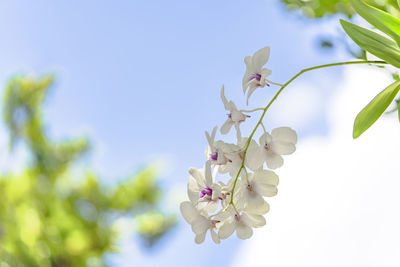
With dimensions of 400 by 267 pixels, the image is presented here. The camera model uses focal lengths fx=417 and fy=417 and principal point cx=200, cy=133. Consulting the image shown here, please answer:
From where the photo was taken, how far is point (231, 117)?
30cm

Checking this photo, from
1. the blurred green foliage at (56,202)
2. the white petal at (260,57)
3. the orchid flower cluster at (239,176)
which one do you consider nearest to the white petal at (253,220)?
the orchid flower cluster at (239,176)

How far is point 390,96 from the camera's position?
0.92 feet

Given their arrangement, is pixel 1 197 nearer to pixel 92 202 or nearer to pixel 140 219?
pixel 92 202

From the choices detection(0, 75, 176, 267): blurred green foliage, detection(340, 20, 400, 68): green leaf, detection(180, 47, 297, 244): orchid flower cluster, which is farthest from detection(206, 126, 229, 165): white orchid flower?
detection(0, 75, 176, 267): blurred green foliage

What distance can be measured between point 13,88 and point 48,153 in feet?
2.21

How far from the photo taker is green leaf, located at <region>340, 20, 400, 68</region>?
278 millimetres

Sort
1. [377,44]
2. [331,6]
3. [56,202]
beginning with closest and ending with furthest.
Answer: [377,44] < [331,6] < [56,202]

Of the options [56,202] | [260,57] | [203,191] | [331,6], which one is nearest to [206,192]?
[203,191]

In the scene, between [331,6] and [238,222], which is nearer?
[238,222]

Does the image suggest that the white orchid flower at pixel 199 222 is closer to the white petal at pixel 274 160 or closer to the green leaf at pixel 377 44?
the white petal at pixel 274 160

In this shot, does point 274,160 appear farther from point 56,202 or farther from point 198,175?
point 56,202

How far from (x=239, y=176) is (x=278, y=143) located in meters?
0.04

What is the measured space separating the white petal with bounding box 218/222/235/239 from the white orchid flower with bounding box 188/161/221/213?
14 millimetres

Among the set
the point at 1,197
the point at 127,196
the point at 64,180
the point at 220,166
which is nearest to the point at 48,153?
the point at 64,180
